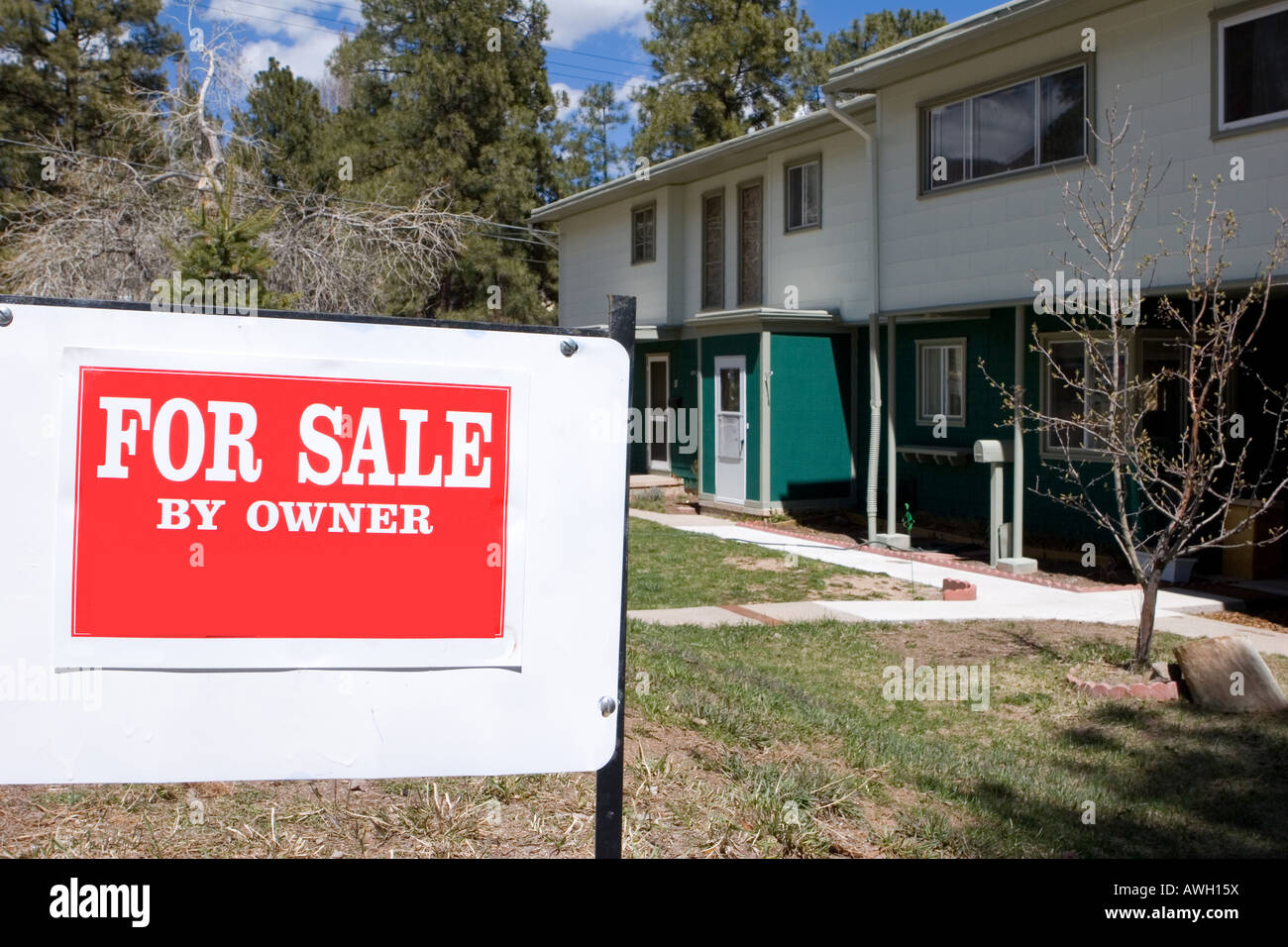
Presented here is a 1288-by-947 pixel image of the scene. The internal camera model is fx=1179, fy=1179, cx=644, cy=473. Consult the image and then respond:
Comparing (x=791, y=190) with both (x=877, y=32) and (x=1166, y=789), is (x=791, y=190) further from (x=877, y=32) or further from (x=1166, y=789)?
(x=877, y=32)

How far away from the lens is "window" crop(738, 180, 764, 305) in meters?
19.2

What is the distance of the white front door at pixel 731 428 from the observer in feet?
59.3

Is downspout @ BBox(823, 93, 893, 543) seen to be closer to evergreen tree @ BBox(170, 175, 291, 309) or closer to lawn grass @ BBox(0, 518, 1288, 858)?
lawn grass @ BBox(0, 518, 1288, 858)

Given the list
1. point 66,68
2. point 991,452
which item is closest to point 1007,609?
point 991,452

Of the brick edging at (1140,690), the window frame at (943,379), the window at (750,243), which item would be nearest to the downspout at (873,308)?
the window frame at (943,379)

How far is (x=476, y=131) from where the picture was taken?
1256 inches

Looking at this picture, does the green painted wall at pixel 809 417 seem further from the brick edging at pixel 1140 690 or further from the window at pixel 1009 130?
the brick edging at pixel 1140 690

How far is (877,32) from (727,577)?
31087 millimetres

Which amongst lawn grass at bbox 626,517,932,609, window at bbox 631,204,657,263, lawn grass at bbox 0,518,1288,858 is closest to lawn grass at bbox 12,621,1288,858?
lawn grass at bbox 0,518,1288,858

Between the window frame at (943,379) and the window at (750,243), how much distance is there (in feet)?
11.4

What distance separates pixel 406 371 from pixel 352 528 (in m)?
0.35

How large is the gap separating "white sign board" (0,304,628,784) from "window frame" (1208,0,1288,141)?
9856mm

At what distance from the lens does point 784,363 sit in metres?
17.5
